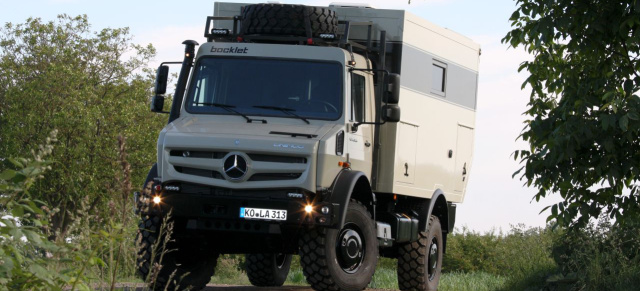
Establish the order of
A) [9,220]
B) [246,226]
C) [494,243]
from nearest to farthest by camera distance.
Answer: [9,220] < [246,226] < [494,243]

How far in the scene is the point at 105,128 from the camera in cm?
4084

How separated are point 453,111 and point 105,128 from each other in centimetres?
2810

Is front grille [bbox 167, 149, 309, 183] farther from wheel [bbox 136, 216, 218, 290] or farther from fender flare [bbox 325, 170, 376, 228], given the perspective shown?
wheel [bbox 136, 216, 218, 290]

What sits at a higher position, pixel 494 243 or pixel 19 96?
pixel 19 96

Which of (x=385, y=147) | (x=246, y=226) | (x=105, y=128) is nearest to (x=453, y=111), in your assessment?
(x=385, y=147)

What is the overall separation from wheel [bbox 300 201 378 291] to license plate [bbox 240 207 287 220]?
0.49 metres

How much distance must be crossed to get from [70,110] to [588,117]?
103ft

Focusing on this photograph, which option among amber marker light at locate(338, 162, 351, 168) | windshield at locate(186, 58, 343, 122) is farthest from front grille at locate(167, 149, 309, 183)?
windshield at locate(186, 58, 343, 122)

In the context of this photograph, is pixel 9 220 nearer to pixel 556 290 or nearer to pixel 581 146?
pixel 581 146

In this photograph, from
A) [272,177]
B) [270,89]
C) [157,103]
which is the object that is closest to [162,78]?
[157,103]

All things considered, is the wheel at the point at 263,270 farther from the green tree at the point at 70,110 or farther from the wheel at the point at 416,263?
the green tree at the point at 70,110

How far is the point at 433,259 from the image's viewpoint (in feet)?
48.2

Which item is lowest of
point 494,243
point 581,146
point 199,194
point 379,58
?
point 494,243

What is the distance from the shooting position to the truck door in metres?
11.6
